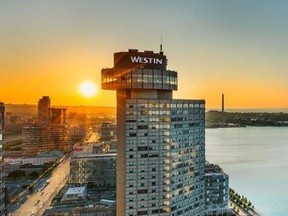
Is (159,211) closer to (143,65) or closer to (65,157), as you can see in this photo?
(143,65)

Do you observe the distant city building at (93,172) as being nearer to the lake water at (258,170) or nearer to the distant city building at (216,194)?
the lake water at (258,170)

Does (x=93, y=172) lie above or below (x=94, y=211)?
above

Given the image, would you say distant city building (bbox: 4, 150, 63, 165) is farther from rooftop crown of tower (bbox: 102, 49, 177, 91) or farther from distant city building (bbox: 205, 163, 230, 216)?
rooftop crown of tower (bbox: 102, 49, 177, 91)

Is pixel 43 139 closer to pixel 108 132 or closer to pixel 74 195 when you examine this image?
pixel 108 132

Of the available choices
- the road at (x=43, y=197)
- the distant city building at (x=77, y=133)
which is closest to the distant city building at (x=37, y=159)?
the road at (x=43, y=197)

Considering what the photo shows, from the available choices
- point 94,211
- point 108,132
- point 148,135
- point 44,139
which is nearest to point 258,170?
point 108,132

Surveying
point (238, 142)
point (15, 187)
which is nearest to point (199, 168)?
point (15, 187)
